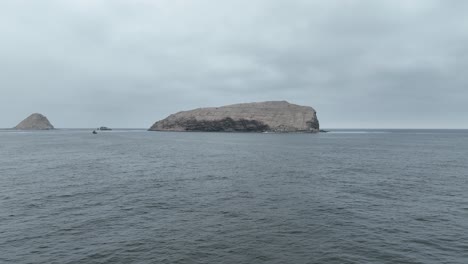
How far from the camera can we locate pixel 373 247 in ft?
68.6

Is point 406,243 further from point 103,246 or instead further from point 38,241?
point 38,241

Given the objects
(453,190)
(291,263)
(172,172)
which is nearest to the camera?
(291,263)

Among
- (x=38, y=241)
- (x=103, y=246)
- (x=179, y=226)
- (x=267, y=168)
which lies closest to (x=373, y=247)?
(x=179, y=226)

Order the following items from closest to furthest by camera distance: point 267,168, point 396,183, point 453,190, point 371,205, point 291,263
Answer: point 291,263, point 371,205, point 453,190, point 396,183, point 267,168

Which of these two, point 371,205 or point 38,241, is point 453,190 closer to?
point 371,205

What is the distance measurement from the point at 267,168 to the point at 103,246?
41.5m

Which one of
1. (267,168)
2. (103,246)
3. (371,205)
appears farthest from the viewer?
(267,168)

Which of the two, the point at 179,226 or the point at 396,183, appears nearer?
the point at 179,226

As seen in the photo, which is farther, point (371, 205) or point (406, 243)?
point (371, 205)

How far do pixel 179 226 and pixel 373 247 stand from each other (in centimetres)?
1491

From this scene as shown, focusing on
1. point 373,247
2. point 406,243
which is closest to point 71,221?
point 373,247

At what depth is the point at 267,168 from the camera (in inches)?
2328

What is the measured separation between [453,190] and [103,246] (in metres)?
42.3

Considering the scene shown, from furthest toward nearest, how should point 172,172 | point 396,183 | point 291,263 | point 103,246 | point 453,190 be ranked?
point 172,172, point 396,183, point 453,190, point 103,246, point 291,263
